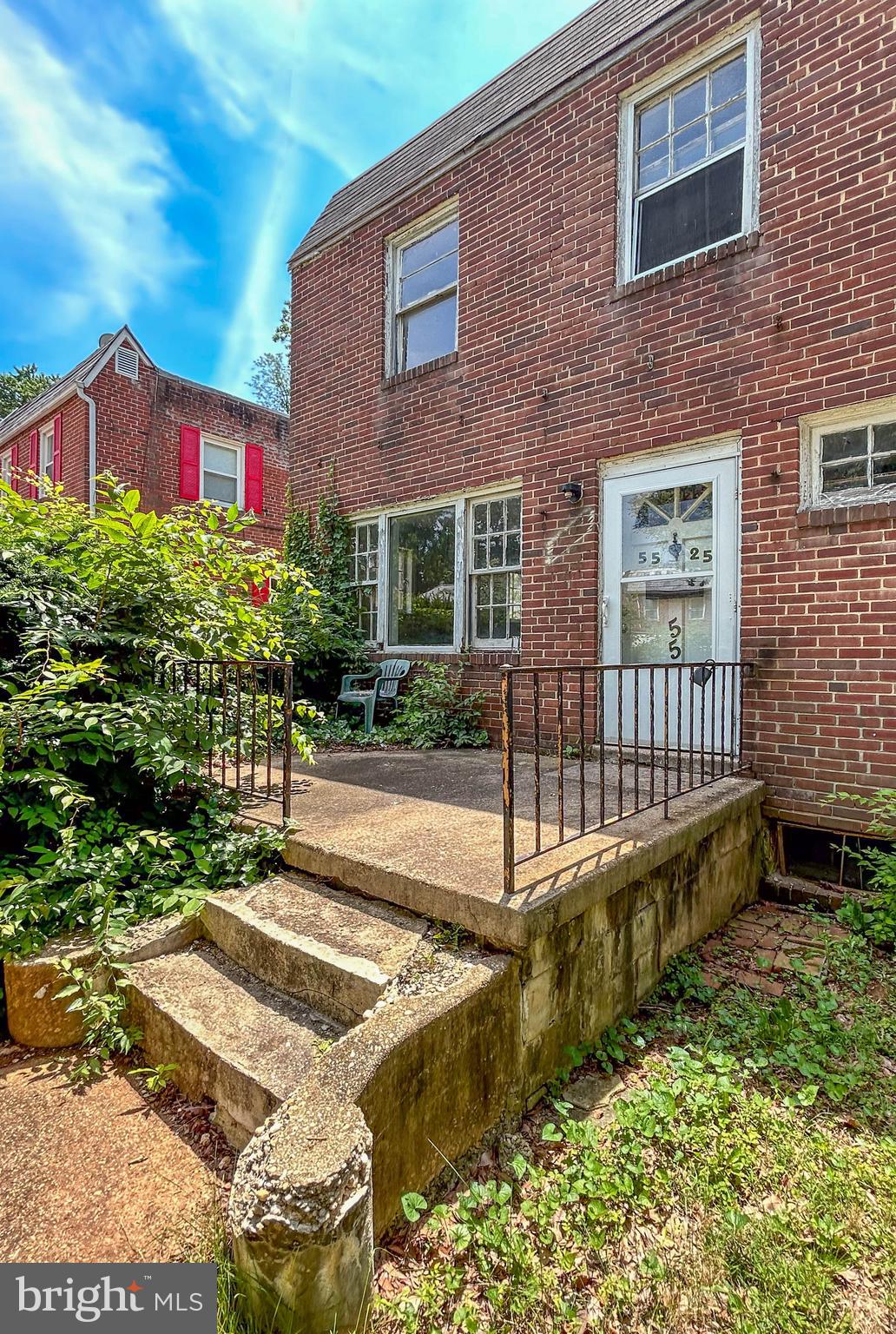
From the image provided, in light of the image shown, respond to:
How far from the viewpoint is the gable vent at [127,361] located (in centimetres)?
1134

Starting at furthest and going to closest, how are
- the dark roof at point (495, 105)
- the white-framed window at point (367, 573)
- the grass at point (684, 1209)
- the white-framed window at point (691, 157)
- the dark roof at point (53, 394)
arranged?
the dark roof at point (53, 394) → the white-framed window at point (367, 573) → the dark roof at point (495, 105) → the white-framed window at point (691, 157) → the grass at point (684, 1209)

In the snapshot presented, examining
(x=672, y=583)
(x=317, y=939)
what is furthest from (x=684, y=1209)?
(x=672, y=583)

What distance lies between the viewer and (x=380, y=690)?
6480 mm

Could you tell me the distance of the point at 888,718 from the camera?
11.7 feet

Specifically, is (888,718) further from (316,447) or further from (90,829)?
(316,447)

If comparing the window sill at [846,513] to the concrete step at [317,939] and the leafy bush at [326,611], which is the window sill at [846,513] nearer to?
the concrete step at [317,939]

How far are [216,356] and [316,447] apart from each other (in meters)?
11.6

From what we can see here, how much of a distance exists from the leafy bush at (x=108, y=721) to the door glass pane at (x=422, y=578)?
117 inches

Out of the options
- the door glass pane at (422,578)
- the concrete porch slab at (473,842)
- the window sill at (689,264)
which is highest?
the window sill at (689,264)

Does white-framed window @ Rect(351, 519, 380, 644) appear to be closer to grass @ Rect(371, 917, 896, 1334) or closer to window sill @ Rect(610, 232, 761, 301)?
window sill @ Rect(610, 232, 761, 301)

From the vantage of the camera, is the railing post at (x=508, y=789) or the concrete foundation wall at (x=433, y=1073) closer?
the concrete foundation wall at (x=433, y=1073)

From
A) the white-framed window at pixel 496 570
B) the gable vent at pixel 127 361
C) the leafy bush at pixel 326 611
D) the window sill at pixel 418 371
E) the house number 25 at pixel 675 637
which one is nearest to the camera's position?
the house number 25 at pixel 675 637

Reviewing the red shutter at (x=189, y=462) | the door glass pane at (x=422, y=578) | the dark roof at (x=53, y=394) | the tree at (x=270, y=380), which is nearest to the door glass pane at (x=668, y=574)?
the door glass pane at (x=422, y=578)

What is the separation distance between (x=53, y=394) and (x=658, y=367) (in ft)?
39.6
